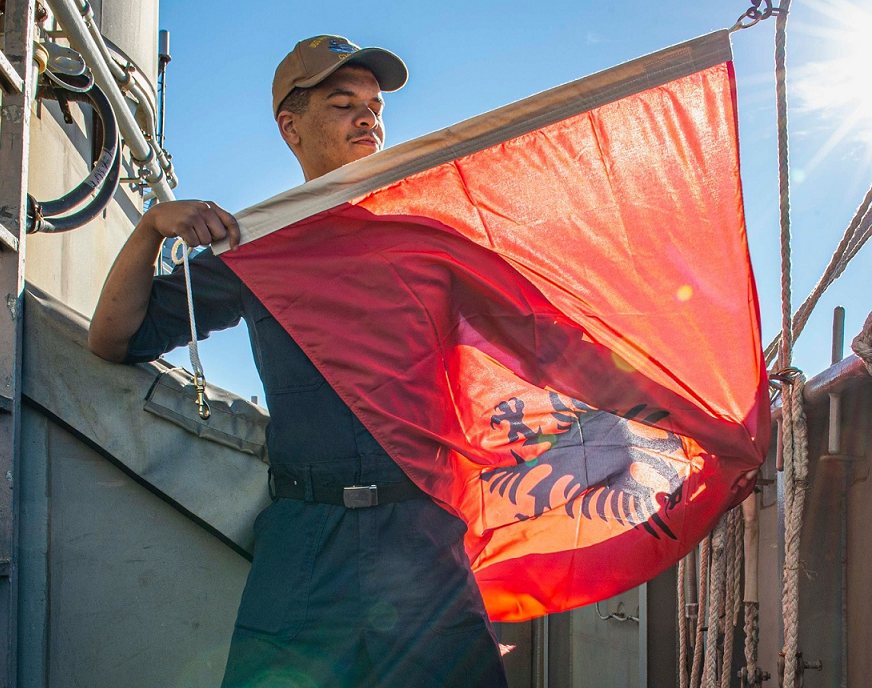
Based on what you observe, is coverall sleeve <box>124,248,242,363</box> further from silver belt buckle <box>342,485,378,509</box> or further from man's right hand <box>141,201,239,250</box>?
silver belt buckle <box>342,485,378,509</box>

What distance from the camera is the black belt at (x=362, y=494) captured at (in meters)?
1.73

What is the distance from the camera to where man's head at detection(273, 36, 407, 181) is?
209cm

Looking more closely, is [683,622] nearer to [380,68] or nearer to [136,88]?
[380,68]

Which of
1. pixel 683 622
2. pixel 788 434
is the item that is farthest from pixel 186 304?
pixel 683 622

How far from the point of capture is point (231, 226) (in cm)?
187

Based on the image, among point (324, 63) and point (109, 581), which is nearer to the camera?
point (324, 63)

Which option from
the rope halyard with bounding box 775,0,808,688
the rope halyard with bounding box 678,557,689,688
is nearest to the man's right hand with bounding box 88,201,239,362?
the rope halyard with bounding box 775,0,808,688

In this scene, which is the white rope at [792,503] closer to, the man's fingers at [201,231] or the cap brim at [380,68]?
the cap brim at [380,68]

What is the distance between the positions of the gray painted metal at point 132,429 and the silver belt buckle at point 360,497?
61 cm

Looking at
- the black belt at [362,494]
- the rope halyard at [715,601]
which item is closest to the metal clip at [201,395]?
the black belt at [362,494]

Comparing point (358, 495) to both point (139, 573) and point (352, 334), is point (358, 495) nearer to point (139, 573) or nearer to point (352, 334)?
point (352, 334)

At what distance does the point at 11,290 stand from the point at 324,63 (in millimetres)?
942

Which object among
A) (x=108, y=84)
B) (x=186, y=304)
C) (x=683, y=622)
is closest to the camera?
(x=186, y=304)

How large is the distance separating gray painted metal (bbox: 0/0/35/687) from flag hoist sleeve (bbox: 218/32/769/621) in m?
0.58
